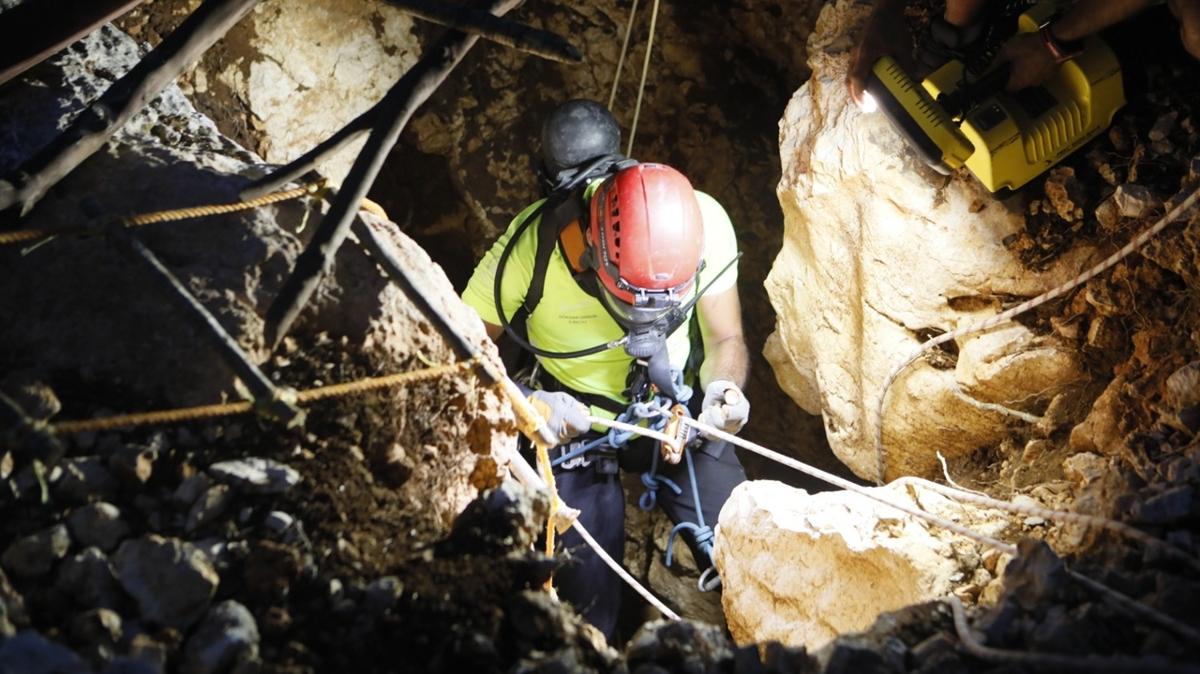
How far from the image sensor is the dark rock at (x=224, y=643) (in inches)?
59.9

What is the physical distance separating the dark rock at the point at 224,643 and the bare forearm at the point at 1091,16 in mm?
3087

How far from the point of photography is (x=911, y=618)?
193cm

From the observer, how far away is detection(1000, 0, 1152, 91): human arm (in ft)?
8.77

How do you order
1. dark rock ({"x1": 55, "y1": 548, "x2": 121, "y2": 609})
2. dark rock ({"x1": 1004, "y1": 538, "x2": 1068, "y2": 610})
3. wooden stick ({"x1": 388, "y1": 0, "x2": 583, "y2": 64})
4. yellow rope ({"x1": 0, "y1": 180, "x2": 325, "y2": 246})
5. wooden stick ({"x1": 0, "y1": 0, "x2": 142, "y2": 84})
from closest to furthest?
dark rock ({"x1": 55, "y1": 548, "x2": 121, "y2": 609}) < dark rock ({"x1": 1004, "y1": 538, "x2": 1068, "y2": 610}) < yellow rope ({"x1": 0, "y1": 180, "x2": 325, "y2": 246}) < wooden stick ({"x1": 388, "y1": 0, "x2": 583, "y2": 64}) < wooden stick ({"x1": 0, "y1": 0, "x2": 142, "y2": 84})

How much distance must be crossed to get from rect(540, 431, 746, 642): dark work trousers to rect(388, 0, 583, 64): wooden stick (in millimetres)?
2809

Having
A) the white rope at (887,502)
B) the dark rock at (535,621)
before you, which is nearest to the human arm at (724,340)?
the white rope at (887,502)

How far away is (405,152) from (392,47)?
732 millimetres

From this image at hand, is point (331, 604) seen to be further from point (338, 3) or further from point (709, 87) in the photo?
point (709, 87)

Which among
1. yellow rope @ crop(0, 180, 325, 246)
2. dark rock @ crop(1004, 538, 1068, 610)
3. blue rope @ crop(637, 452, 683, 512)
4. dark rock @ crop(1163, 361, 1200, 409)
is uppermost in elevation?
yellow rope @ crop(0, 180, 325, 246)

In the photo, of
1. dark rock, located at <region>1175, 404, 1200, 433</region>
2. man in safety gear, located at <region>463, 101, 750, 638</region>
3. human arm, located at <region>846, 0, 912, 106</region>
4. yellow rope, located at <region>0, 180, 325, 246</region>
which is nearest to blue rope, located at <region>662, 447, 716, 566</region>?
man in safety gear, located at <region>463, 101, 750, 638</region>

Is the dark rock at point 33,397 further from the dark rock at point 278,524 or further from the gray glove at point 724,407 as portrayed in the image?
the gray glove at point 724,407

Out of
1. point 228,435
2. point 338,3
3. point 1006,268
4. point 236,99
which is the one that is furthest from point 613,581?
point 338,3

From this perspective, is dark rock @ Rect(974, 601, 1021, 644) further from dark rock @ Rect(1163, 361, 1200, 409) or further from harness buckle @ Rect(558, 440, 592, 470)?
harness buckle @ Rect(558, 440, 592, 470)

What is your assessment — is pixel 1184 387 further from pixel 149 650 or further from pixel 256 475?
pixel 149 650
